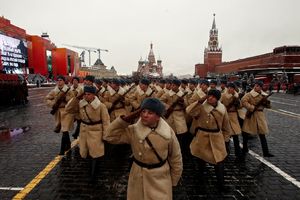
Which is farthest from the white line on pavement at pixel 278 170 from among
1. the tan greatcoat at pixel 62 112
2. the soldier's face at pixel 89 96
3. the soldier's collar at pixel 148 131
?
the tan greatcoat at pixel 62 112

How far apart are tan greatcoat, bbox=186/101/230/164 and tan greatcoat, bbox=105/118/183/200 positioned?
1926mm

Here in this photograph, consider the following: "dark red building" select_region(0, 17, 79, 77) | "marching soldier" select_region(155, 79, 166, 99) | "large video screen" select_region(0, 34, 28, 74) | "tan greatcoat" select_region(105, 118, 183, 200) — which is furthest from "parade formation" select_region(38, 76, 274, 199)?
"dark red building" select_region(0, 17, 79, 77)

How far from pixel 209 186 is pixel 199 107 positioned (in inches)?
58.3

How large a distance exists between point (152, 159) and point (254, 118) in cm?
471

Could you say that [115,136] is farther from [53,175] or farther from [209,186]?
[53,175]

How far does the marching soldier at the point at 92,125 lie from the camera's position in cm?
536

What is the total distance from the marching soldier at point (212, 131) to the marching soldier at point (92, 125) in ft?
5.40

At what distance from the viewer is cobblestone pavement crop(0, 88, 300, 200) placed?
196 inches

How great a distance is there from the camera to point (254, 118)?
717cm

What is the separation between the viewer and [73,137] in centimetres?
932

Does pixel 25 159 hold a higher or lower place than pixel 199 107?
lower

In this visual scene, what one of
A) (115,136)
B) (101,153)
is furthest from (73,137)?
(115,136)

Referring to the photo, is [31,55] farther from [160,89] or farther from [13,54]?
[160,89]

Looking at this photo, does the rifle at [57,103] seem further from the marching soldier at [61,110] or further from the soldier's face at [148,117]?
the soldier's face at [148,117]
